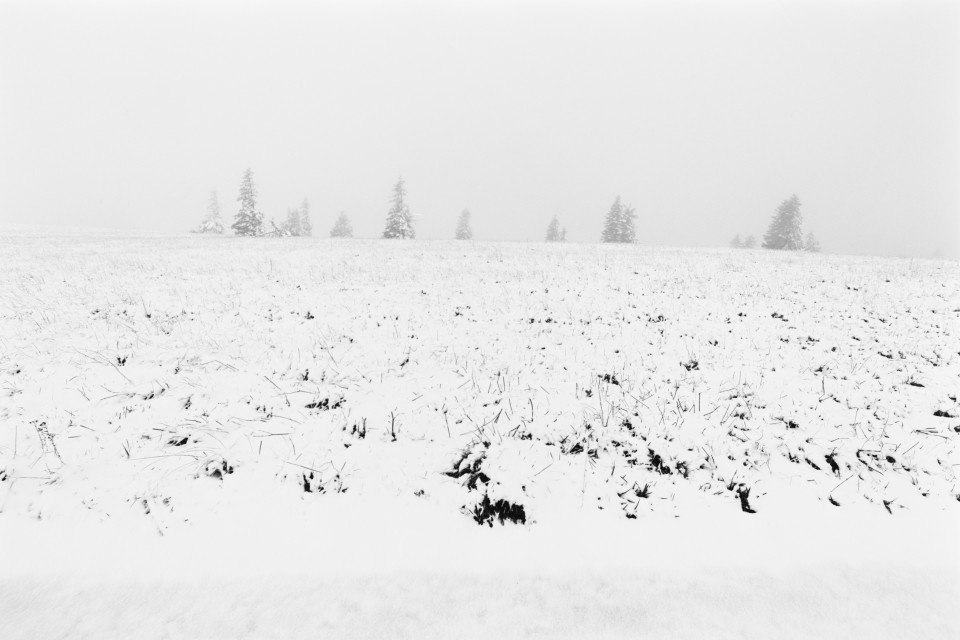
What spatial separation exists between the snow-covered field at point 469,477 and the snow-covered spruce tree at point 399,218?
32832 millimetres

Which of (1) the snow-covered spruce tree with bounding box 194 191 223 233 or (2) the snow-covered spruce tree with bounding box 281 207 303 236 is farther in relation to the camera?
(2) the snow-covered spruce tree with bounding box 281 207 303 236

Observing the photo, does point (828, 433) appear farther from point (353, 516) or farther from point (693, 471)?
point (353, 516)

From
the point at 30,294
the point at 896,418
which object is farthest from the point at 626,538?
the point at 30,294

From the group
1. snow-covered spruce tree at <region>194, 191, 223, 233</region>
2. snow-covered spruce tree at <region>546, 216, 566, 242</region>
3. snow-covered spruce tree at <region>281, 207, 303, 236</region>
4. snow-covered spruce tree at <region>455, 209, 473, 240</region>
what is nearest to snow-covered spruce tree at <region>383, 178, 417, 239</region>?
snow-covered spruce tree at <region>455, 209, 473, 240</region>

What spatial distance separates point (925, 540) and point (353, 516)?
19.2ft

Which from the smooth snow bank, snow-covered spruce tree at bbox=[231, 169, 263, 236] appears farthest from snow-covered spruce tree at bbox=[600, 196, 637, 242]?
the smooth snow bank

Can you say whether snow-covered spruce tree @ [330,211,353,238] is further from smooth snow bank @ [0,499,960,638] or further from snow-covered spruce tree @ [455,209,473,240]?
smooth snow bank @ [0,499,960,638]

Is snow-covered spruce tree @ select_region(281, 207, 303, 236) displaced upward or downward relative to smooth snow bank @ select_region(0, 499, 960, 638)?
upward

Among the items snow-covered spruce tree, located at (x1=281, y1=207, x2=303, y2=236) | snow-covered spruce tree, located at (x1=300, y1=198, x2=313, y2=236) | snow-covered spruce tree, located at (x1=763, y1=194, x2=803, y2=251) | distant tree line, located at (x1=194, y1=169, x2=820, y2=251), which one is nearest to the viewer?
snow-covered spruce tree, located at (x1=763, y1=194, x2=803, y2=251)

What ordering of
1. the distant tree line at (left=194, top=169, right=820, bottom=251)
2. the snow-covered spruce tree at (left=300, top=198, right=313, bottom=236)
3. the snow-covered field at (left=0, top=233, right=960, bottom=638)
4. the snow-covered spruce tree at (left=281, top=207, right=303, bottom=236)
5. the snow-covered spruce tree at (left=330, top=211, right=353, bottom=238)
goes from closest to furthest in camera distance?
the snow-covered field at (left=0, top=233, right=960, bottom=638)
the distant tree line at (left=194, top=169, right=820, bottom=251)
the snow-covered spruce tree at (left=281, top=207, right=303, bottom=236)
the snow-covered spruce tree at (left=330, top=211, right=353, bottom=238)
the snow-covered spruce tree at (left=300, top=198, right=313, bottom=236)

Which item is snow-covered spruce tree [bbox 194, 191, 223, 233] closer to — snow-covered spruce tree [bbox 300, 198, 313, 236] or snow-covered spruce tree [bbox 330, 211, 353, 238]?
snow-covered spruce tree [bbox 300, 198, 313, 236]

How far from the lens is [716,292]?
1070 cm

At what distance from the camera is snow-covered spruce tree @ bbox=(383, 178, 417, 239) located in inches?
1571

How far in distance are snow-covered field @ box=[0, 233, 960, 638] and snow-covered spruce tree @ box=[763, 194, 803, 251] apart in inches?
1421
